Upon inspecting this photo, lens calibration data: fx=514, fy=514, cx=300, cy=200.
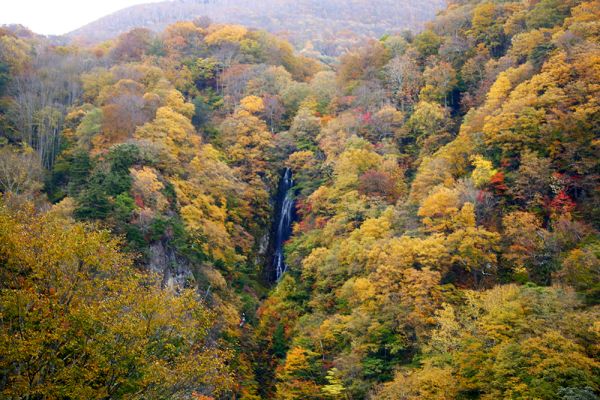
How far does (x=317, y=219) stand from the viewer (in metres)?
45.3

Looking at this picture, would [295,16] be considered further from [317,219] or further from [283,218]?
[317,219]

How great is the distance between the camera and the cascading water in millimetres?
51119

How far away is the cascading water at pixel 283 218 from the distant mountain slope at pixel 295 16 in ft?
274

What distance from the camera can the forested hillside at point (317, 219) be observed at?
1736cm

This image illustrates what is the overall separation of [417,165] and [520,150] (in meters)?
12.1

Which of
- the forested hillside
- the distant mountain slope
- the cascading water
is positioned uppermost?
the distant mountain slope

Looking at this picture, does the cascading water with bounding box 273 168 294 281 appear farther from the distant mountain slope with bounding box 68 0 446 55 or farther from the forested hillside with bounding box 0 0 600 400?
the distant mountain slope with bounding box 68 0 446 55

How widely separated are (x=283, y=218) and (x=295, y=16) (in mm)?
118576

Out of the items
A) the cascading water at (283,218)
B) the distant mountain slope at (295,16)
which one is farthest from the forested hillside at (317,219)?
the distant mountain slope at (295,16)

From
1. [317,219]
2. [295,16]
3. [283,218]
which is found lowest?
[283,218]

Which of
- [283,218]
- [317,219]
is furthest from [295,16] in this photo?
[317,219]

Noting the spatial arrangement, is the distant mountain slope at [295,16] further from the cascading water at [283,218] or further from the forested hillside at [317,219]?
the cascading water at [283,218]

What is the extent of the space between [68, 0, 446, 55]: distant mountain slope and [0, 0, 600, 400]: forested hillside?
8109cm

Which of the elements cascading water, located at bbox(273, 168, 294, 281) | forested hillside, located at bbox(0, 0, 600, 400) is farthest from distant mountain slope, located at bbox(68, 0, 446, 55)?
cascading water, located at bbox(273, 168, 294, 281)
